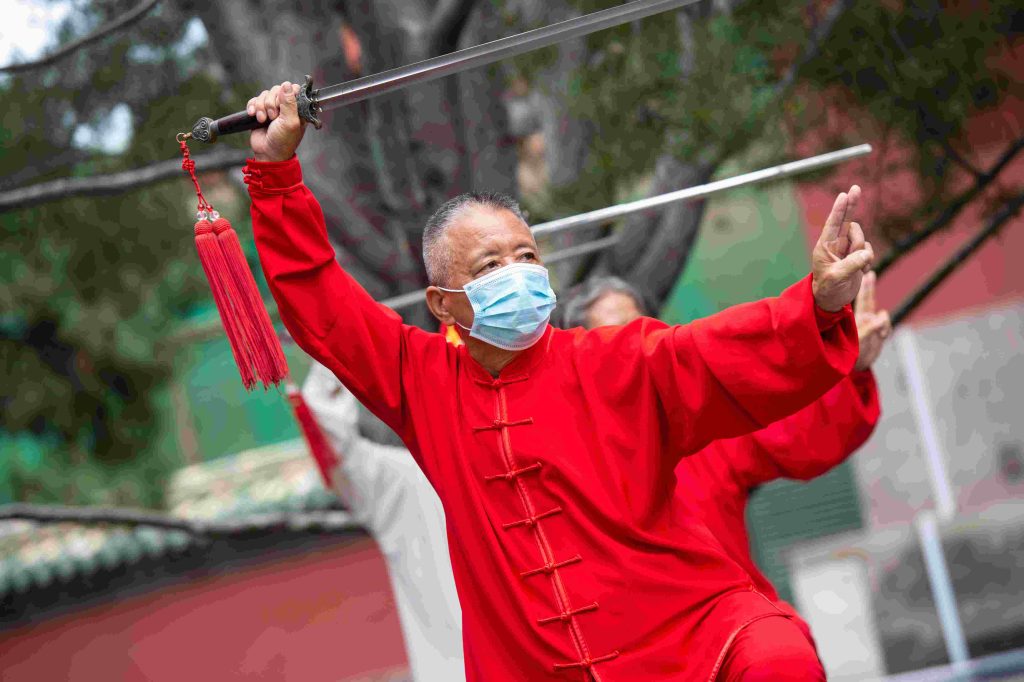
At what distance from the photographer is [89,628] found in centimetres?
902

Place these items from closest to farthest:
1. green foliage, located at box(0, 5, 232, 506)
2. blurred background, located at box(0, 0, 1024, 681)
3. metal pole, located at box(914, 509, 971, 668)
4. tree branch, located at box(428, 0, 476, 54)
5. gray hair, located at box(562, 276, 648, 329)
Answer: gray hair, located at box(562, 276, 648, 329), tree branch, located at box(428, 0, 476, 54), blurred background, located at box(0, 0, 1024, 681), green foliage, located at box(0, 5, 232, 506), metal pole, located at box(914, 509, 971, 668)

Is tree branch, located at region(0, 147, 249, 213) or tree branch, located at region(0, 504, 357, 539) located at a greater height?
tree branch, located at region(0, 147, 249, 213)

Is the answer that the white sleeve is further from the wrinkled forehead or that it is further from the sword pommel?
the sword pommel

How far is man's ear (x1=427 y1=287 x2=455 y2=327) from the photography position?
2711 millimetres

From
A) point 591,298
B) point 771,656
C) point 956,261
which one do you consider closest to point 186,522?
point 591,298

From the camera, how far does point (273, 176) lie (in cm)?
250

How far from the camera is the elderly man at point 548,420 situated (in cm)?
241

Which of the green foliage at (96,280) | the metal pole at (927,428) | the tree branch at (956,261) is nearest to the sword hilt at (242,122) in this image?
the green foliage at (96,280)

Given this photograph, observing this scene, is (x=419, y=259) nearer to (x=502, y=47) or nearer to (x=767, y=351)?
(x=502, y=47)

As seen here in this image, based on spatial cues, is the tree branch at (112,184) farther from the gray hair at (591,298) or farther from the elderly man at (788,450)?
the elderly man at (788,450)

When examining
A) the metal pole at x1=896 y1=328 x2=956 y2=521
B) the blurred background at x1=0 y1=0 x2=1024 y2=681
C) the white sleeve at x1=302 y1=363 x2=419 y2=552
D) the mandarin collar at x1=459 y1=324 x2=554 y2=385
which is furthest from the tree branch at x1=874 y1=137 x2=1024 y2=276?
the metal pole at x1=896 y1=328 x2=956 y2=521

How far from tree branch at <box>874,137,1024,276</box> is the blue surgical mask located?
2464 mm

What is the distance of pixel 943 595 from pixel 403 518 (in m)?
4.26

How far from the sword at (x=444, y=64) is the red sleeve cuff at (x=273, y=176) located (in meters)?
0.07
